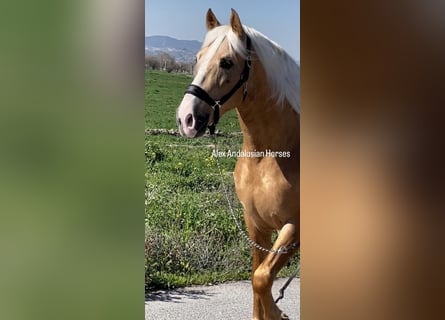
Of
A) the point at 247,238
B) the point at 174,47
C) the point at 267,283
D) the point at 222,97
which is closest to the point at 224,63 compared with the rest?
the point at 222,97

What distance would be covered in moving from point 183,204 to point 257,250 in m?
0.50

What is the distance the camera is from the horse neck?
3.80m

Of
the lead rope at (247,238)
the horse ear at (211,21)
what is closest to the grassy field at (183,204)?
the lead rope at (247,238)

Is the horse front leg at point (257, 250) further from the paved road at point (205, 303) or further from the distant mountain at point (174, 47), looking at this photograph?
the distant mountain at point (174, 47)

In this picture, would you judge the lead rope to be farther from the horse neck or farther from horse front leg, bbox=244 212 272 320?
the horse neck

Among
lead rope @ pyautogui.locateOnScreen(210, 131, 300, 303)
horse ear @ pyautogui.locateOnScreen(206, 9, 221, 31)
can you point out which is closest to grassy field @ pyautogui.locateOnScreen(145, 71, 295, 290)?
lead rope @ pyautogui.locateOnScreen(210, 131, 300, 303)

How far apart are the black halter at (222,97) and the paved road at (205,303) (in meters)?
0.89

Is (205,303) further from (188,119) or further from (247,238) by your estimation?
(188,119)

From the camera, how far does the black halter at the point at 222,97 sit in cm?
367
